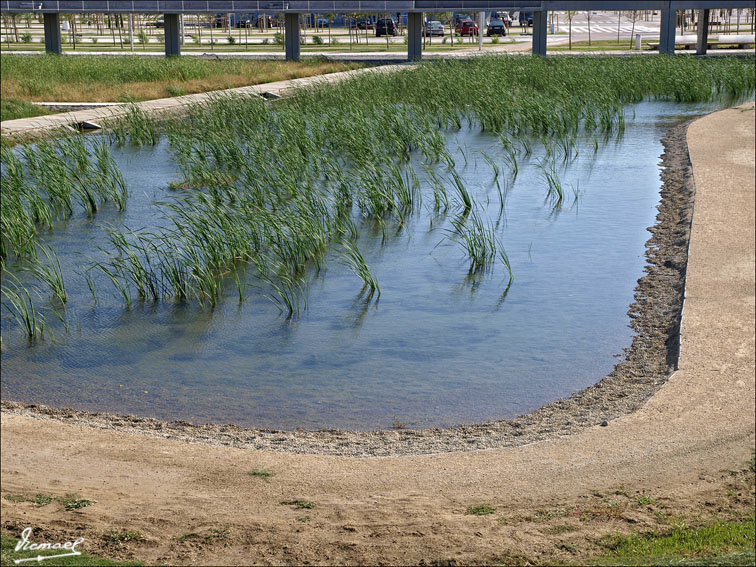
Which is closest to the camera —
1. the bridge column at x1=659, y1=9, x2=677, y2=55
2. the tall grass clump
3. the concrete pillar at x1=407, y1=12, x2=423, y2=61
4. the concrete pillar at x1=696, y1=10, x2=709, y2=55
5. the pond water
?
the pond water

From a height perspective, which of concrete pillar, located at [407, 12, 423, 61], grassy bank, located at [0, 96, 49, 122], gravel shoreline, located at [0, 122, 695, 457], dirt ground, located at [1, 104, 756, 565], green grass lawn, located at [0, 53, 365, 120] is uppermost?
concrete pillar, located at [407, 12, 423, 61]

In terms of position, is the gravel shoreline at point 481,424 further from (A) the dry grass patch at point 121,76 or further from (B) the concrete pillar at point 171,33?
(B) the concrete pillar at point 171,33

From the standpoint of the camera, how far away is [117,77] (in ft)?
26.9

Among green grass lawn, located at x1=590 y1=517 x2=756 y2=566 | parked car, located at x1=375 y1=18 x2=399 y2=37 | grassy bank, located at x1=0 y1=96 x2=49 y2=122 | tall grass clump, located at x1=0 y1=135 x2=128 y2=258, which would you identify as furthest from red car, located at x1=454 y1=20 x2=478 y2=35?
green grass lawn, located at x1=590 y1=517 x2=756 y2=566

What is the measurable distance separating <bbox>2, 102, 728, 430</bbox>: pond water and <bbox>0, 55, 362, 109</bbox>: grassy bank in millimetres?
1144

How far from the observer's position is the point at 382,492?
149 inches

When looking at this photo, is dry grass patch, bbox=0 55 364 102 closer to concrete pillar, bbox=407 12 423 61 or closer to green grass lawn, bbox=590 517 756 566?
green grass lawn, bbox=590 517 756 566

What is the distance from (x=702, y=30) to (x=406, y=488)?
34368 mm

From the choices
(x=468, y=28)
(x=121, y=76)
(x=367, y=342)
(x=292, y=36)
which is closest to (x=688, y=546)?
(x=367, y=342)

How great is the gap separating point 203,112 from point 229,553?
13572 millimetres

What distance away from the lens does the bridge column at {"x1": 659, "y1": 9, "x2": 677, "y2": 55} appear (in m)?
32.7

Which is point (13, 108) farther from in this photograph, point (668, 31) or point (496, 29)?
point (496, 29)

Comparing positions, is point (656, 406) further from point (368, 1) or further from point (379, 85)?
point (368, 1)

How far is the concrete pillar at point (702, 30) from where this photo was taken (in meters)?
34.0
